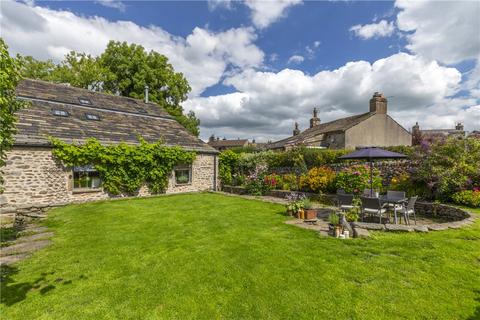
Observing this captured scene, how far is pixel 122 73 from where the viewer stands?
27891 millimetres

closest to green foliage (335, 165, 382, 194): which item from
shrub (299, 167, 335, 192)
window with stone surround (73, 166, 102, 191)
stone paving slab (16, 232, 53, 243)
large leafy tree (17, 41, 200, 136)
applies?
shrub (299, 167, 335, 192)

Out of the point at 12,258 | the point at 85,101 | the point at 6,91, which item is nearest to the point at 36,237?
the point at 12,258

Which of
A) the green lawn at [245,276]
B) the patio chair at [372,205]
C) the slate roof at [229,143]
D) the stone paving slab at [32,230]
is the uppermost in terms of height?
the slate roof at [229,143]

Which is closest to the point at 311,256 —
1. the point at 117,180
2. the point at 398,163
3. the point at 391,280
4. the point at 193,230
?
the point at 391,280

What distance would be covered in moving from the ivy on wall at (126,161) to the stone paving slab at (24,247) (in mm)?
6598

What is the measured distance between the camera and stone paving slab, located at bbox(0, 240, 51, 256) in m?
5.32

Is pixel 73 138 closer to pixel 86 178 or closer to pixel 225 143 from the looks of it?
pixel 86 178

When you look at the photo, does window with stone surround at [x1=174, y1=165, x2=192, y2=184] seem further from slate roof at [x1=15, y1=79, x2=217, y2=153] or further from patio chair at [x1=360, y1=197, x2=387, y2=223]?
patio chair at [x1=360, y1=197, x2=387, y2=223]

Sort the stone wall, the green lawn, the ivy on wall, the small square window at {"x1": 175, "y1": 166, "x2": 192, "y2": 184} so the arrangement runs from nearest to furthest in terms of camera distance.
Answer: the green lawn < the stone wall < the ivy on wall < the small square window at {"x1": 175, "y1": 166, "x2": 192, "y2": 184}

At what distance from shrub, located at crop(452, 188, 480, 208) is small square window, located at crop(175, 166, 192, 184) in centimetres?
1397

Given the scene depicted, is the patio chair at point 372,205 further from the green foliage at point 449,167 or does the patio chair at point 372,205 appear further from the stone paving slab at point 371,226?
the green foliage at point 449,167

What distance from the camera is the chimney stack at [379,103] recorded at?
2533 centimetres

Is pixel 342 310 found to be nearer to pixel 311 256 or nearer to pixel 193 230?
pixel 311 256

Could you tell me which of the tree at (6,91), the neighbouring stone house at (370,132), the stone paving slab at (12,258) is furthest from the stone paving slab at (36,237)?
the neighbouring stone house at (370,132)
